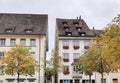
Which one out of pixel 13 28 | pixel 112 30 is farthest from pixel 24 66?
pixel 112 30

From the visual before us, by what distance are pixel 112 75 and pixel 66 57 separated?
32.4ft

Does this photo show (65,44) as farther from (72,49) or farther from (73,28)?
(73,28)

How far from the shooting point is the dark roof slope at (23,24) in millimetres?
60722

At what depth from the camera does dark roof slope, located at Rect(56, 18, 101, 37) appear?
212ft

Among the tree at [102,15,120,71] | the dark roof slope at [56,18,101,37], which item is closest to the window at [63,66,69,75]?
the dark roof slope at [56,18,101,37]

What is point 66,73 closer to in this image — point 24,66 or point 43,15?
point 43,15

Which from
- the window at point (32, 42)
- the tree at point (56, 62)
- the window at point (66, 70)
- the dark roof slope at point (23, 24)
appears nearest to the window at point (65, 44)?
the window at point (66, 70)

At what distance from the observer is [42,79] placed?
2304 inches

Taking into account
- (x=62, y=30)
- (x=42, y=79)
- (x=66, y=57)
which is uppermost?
(x=62, y=30)

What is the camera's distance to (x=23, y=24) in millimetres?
63938

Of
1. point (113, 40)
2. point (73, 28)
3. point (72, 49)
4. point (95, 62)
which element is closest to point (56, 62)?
point (72, 49)

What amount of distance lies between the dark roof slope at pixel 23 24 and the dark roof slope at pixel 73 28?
10.9 ft

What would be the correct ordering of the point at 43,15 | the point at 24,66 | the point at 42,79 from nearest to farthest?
the point at 24,66 → the point at 42,79 → the point at 43,15

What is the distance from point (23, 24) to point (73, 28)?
33.8ft
